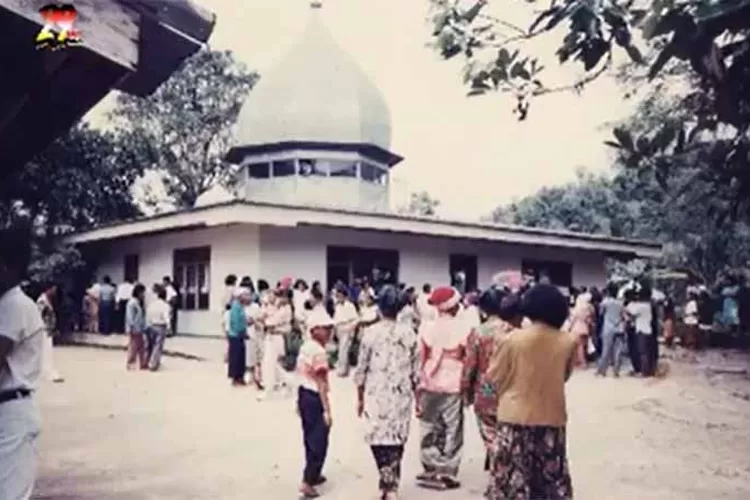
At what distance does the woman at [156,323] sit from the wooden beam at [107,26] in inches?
391

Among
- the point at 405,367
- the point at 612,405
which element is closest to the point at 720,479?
the point at 405,367

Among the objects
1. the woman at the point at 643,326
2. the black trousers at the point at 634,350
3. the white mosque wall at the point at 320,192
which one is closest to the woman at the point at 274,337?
the woman at the point at 643,326

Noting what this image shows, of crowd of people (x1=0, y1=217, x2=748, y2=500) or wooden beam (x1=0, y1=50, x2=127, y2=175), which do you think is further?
wooden beam (x1=0, y1=50, x2=127, y2=175)

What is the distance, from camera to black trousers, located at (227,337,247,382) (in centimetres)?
1144

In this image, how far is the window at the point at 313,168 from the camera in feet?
65.3

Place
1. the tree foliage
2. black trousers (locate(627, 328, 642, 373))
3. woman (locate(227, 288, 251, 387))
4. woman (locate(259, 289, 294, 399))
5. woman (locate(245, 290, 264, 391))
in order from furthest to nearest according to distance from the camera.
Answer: the tree foliage
black trousers (locate(627, 328, 642, 373))
woman (locate(227, 288, 251, 387))
woman (locate(245, 290, 264, 391))
woman (locate(259, 289, 294, 399))

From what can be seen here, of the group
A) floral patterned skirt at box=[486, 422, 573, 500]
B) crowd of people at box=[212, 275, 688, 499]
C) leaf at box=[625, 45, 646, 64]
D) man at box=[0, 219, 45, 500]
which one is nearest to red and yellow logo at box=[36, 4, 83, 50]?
man at box=[0, 219, 45, 500]

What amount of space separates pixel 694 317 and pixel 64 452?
13.6 meters

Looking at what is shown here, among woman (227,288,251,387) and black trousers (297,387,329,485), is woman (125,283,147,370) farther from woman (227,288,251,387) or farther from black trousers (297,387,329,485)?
black trousers (297,387,329,485)

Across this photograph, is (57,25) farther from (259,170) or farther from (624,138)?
(259,170)

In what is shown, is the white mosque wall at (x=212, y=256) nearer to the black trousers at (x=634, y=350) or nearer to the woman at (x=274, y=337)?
the woman at (x=274, y=337)

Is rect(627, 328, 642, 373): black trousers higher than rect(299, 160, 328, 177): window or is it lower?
lower

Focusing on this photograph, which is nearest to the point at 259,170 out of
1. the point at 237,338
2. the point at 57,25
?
the point at 237,338

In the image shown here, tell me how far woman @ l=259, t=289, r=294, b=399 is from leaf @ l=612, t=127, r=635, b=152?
7940 millimetres
